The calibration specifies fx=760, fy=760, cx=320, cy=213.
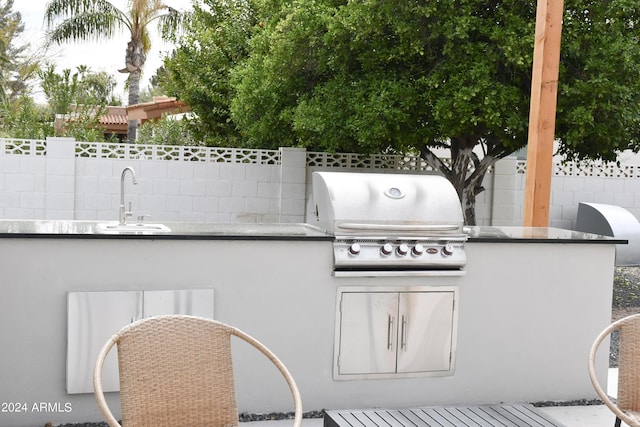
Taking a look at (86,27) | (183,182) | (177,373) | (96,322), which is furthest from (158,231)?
(86,27)

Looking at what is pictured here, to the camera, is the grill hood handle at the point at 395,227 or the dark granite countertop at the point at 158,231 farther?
the grill hood handle at the point at 395,227

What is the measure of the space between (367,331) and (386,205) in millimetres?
665

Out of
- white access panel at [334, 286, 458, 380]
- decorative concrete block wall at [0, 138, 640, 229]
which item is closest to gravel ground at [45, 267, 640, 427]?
white access panel at [334, 286, 458, 380]

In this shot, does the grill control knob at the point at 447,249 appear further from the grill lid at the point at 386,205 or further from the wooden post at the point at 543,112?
the wooden post at the point at 543,112

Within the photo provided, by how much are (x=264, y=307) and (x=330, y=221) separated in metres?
0.55

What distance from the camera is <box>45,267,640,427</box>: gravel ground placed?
3.89m

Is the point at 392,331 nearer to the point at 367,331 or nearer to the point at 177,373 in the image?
the point at 367,331

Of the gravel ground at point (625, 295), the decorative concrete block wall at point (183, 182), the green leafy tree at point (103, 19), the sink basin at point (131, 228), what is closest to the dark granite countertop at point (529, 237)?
the sink basin at point (131, 228)

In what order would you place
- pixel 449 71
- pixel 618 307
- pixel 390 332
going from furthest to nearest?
pixel 449 71
pixel 618 307
pixel 390 332

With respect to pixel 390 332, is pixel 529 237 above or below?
above

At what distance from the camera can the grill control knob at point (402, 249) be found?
391 centimetres

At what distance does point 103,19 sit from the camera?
18.6 meters

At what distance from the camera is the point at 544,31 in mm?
5344

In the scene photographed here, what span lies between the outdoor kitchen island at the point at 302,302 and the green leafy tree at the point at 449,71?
356cm
